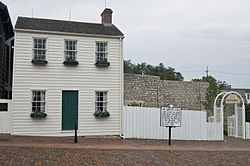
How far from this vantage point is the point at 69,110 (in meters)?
15.4

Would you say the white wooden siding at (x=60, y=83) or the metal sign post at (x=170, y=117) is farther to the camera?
the white wooden siding at (x=60, y=83)

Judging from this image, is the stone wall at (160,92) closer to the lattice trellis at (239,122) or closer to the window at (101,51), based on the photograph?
the window at (101,51)

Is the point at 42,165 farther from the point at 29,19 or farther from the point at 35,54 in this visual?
the point at 29,19

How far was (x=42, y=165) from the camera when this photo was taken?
749cm

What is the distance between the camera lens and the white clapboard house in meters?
14.7

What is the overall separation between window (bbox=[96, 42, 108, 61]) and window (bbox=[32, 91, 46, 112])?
3619 millimetres

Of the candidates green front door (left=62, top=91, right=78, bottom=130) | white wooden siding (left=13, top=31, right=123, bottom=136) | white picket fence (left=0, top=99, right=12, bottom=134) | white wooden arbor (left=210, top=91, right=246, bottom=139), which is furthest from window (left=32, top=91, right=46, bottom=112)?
white wooden arbor (left=210, top=91, right=246, bottom=139)

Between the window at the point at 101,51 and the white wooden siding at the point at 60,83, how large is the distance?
0.81 feet

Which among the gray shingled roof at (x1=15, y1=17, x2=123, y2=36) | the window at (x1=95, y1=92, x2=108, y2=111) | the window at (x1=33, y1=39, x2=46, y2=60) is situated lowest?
the window at (x1=95, y1=92, x2=108, y2=111)

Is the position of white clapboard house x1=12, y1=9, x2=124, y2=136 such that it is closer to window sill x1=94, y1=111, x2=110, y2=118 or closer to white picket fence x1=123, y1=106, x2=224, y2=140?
window sill x1=94, y1=111, x2=110, y2=118

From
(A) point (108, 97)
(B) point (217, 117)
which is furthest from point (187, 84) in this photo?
(A) point (108, 97)

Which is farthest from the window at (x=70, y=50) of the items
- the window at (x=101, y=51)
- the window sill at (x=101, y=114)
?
the window sill at (x=101, y=114)

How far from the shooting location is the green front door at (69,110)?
50.2 ft

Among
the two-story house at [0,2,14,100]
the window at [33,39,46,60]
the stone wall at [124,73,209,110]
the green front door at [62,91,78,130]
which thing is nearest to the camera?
the window at [33,39,46,60]
